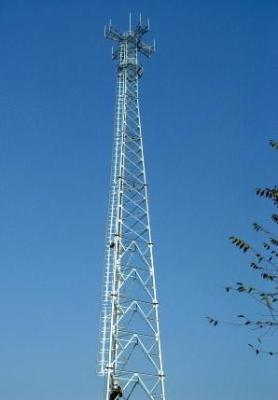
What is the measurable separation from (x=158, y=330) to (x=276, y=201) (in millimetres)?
17619

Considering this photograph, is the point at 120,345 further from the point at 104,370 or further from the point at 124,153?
the point at 124,153

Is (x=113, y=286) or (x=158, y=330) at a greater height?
(x=113, y=286)

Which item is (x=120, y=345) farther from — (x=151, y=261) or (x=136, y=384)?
(x=151, y=261)

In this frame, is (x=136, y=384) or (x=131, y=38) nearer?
(x=136, y=384)

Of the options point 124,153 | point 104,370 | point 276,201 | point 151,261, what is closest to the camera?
point 276,201

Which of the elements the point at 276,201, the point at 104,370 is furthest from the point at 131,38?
the point at 276,201

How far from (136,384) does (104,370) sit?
1.72 meters

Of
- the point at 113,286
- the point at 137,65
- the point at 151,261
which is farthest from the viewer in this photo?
the point at 137,65

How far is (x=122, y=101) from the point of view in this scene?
95.3ft

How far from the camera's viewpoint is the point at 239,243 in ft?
24.3

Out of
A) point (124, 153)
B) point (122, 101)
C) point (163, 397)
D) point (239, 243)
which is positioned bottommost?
point (239, 243)

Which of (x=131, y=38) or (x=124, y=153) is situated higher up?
(x=131, y=38)

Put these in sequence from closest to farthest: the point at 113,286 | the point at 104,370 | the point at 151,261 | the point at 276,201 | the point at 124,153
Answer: the point at 276,201
the point at 104,370
the point at 113,286
the point at 151,261
the point at 124,153

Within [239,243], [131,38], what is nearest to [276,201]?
[239,243]
